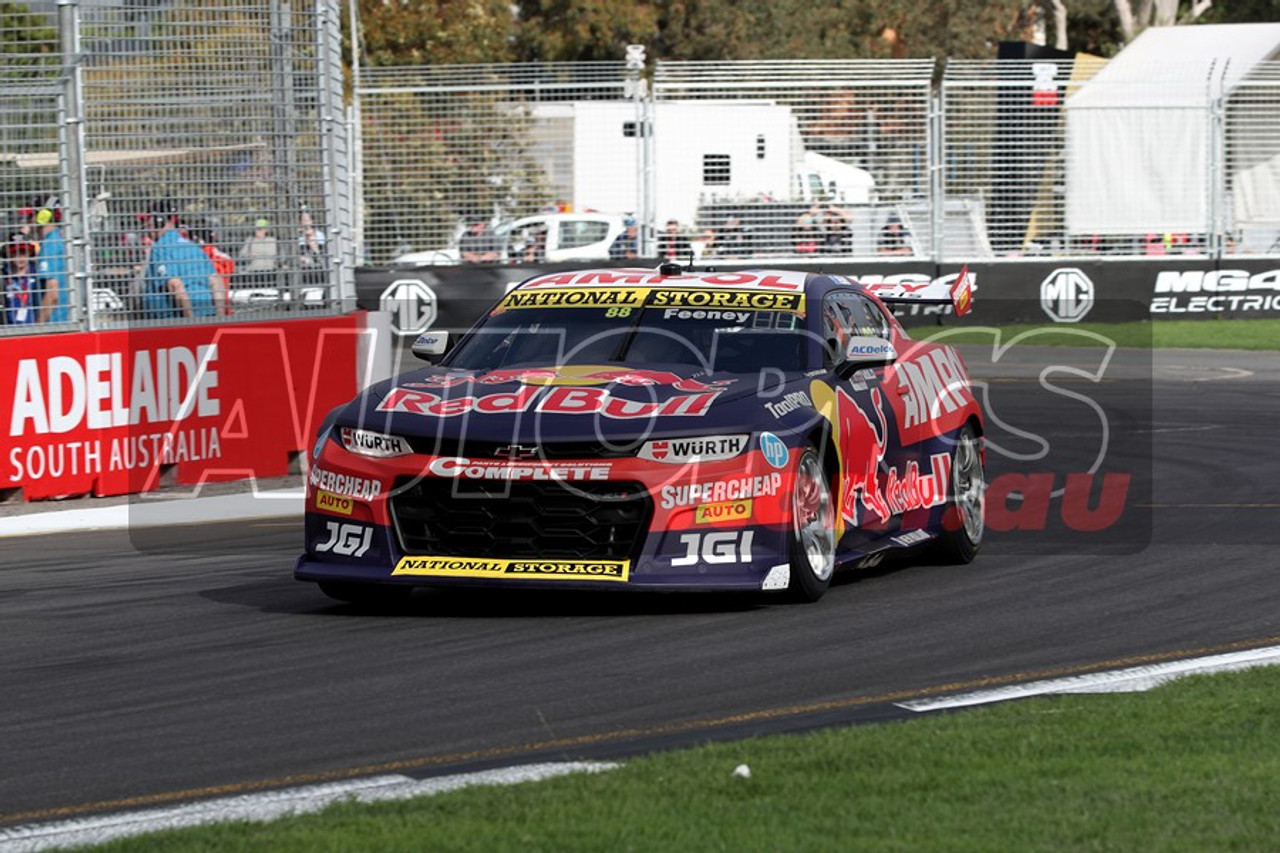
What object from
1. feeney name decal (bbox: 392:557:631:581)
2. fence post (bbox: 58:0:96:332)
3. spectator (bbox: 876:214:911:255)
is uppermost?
fence post (bbox: 58:0:96:332)

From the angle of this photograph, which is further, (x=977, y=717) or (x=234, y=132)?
(x=234, y=132)

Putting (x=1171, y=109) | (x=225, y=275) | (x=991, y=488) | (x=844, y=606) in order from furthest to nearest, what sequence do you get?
1. (x=1171, y=109)
2. (x=225, y=275)
3. (x=991, y=488)
4. (x=844, y=606)

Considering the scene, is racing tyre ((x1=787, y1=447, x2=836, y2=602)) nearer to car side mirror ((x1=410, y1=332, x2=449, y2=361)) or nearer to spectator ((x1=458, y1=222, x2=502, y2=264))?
car side mirror ((x1=410, y1=332, x2=449, y2=361))

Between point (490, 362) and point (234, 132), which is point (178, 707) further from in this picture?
point (234, 132)

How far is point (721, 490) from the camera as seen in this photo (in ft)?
28.7

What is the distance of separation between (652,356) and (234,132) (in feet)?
24.0

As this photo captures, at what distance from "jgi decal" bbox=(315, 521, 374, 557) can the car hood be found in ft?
1.41

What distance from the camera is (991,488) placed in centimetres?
1444

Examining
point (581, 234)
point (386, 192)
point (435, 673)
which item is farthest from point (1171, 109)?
point (435, 673)

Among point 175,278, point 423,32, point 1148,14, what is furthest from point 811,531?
point 1148,14

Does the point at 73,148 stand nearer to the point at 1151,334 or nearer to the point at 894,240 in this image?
the point at 894,240

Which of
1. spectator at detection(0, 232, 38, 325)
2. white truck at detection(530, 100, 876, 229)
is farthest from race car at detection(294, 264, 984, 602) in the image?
white truck at detection(530, 100, 876, 229)

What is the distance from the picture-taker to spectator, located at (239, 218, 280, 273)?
1602 centimetres

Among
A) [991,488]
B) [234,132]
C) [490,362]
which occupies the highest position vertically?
[234,132]
